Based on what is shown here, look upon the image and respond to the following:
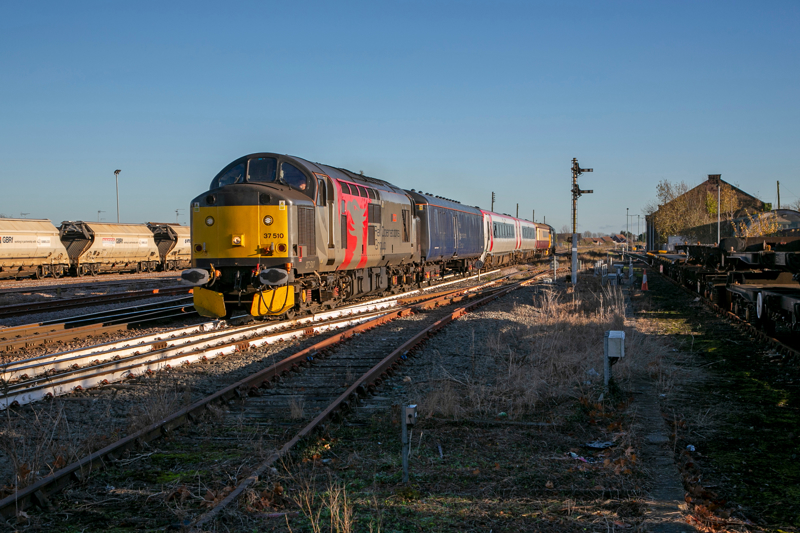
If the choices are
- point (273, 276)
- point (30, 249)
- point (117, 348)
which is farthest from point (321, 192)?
point (30, 249)

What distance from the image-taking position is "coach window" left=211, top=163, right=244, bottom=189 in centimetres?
1373

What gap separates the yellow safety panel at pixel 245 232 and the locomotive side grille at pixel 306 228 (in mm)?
475

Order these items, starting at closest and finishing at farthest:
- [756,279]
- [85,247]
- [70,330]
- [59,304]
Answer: [70,330]
[756,279]
[59,304]
[85,247]

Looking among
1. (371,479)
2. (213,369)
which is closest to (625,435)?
(371,479)

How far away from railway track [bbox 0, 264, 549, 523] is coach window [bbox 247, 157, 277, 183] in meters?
3.11

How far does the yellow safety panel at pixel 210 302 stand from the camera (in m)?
12.7

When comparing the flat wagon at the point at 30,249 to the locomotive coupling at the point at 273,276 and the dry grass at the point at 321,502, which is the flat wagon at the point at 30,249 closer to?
the locomotive coupling at the point at 273,276

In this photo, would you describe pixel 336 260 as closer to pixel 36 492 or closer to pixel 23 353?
pixel 23 353

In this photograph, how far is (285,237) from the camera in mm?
12719

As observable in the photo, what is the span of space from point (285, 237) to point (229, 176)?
226 cm

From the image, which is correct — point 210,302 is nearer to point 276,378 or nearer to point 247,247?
point 247,247

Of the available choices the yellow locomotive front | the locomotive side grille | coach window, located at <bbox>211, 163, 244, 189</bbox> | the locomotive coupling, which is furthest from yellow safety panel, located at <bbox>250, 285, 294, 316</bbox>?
coach window, located at <bbox>211, 163, 244, 189</bbox>

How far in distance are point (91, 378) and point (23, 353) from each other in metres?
3.74

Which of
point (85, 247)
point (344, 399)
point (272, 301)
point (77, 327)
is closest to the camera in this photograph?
point (344, 399)
